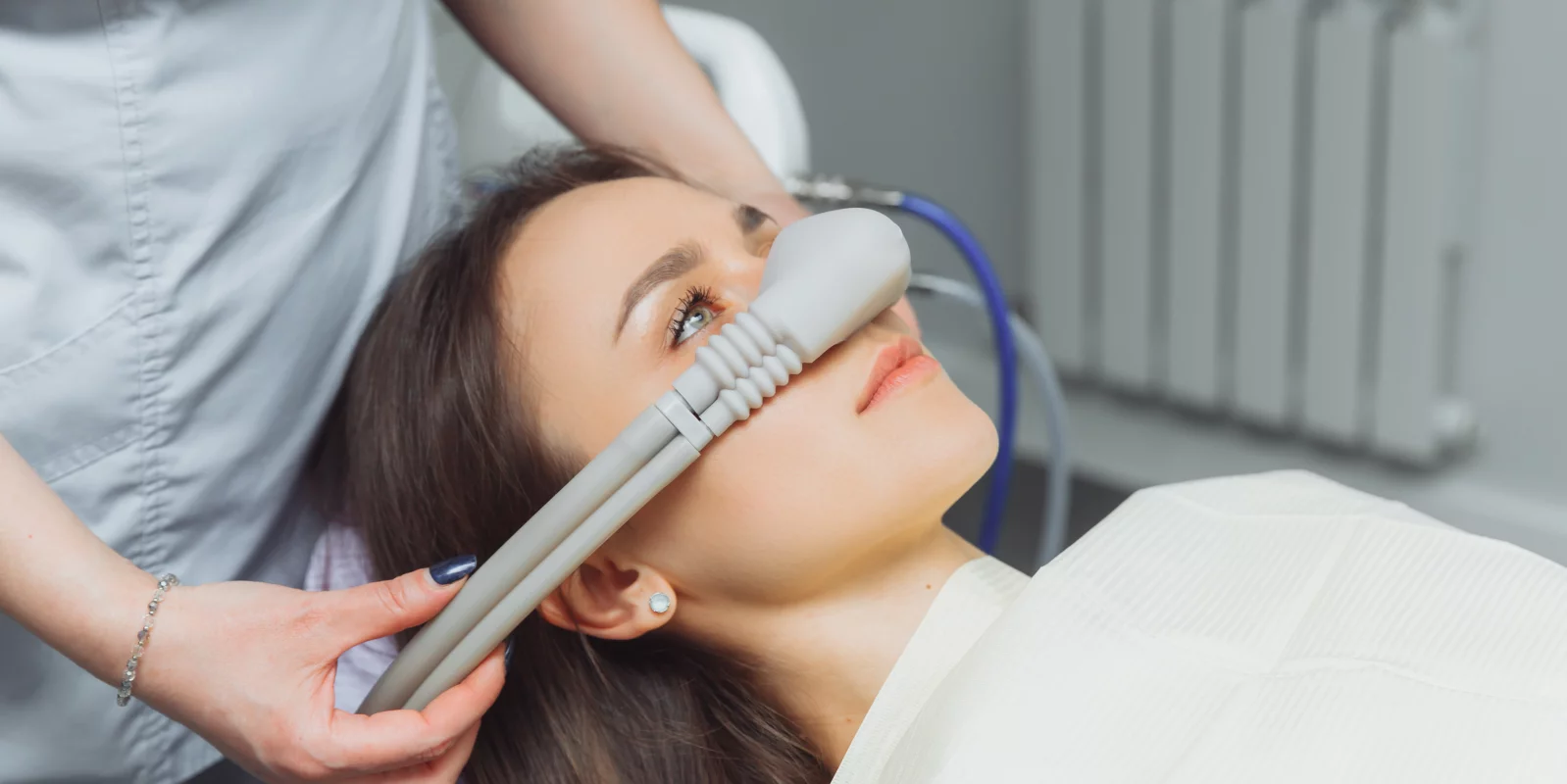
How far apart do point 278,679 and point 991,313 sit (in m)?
0.75

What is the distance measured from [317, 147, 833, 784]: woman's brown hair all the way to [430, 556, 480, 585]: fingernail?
141 millimetres

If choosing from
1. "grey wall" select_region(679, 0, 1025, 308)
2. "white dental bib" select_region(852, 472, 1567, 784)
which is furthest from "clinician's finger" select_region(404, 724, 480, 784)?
"grey wall" select_region(679, 0, 1025, 308)

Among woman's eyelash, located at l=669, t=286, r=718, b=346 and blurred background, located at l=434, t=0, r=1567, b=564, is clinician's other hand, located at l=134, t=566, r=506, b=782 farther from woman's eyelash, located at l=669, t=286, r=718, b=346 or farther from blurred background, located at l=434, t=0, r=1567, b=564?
blurred background, located at l=434, t=0, r=1567, b=564

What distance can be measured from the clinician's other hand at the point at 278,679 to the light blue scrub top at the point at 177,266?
19 millimetres

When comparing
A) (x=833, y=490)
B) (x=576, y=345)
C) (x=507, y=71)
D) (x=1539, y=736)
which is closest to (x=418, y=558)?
(x=576, y=345)

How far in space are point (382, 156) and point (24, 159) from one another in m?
0.29

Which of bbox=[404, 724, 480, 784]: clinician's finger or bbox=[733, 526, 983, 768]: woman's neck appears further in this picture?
bbox=[733, 526, 983, 768]: woman's neck

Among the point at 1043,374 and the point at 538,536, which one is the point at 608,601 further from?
the point at 1043,374

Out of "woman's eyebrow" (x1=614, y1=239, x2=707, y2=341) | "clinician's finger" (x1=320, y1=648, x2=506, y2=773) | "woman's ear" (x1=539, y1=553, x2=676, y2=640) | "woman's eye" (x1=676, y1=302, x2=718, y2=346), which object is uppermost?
"woman's eyebrow" (x1=614, y1=239, x2=707, y2=341)

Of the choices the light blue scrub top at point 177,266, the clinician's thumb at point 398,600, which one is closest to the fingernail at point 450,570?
the clinician's thumb at point 398,600

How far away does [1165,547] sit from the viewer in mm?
1034

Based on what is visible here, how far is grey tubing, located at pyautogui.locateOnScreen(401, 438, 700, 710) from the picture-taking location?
0.90 meters

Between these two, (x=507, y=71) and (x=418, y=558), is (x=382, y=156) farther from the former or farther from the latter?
(x=418, y=558)

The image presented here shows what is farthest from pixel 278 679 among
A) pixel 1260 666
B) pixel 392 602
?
pixel 1260 666
